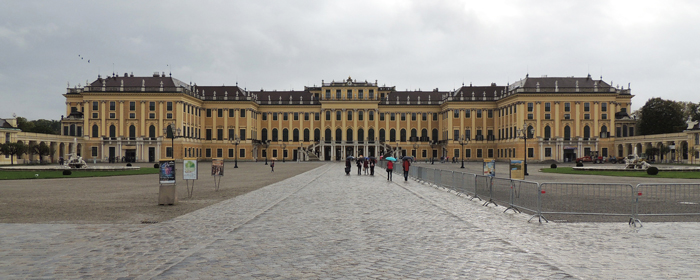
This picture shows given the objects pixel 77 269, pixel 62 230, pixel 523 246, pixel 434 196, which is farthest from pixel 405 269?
pixel 434 196

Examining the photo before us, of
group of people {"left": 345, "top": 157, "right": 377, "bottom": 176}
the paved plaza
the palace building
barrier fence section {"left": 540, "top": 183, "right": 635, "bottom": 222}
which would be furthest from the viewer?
the palace building

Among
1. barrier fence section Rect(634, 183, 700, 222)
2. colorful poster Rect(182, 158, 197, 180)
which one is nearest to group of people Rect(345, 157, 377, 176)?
colorful poster Rect(182, 158, 197, 180)

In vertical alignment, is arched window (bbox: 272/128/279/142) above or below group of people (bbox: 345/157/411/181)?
above

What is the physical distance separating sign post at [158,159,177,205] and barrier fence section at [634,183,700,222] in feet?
43.7

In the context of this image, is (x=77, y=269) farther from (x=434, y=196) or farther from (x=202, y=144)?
(x=202, y=144)

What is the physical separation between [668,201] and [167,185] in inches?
619

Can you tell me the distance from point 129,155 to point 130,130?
396 cm

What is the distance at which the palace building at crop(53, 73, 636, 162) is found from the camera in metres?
80.0

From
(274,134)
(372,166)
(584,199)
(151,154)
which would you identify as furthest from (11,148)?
(584,199)

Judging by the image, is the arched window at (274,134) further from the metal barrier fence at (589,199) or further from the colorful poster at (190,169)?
the metal barrier fence at (589,199)

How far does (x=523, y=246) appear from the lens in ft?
30.3

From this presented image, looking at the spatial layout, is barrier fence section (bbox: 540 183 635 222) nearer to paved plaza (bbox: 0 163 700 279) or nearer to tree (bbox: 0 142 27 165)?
paved plaza (bbox: 0 163 700 279)

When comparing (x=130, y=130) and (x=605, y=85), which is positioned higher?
(x=605, y=85)

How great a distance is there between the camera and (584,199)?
50.8ft
